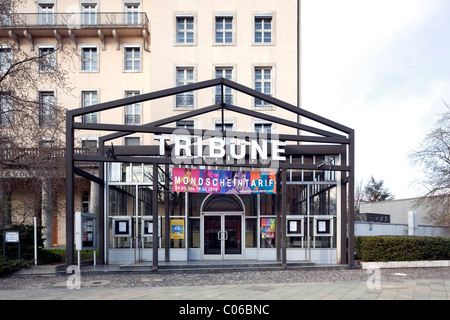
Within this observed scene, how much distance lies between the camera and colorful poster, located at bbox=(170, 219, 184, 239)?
58.4 feet

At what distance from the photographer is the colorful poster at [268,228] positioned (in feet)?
58.7

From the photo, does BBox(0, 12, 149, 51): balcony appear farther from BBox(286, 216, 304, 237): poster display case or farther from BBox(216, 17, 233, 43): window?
BBox(286, 216, 304, 237): poster display case

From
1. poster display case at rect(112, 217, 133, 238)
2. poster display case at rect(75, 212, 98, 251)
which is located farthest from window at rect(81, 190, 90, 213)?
poster display case at rect(75, 212, 98, 251)

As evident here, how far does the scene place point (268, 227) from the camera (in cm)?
1800

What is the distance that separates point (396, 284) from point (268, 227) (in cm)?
697

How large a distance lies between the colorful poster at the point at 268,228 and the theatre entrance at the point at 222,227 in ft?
2.95

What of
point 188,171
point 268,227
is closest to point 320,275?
point 268,227

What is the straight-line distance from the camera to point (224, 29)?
3075 centimetres

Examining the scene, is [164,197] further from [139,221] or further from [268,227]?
[268,227]

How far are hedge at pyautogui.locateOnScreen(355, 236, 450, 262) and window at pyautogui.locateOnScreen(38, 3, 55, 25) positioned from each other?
26.5 m

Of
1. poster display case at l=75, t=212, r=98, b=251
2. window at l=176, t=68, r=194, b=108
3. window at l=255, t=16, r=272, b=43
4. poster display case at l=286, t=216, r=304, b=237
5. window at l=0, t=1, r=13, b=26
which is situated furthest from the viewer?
window at l=255, t=16, r=272, b=43

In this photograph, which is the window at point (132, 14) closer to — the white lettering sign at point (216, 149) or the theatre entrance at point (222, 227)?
the theatre entrance at point (222, 227)

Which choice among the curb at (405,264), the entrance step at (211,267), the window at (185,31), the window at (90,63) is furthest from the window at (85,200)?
the curb at (405,264)

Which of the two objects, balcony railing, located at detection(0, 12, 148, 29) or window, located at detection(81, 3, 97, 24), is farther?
window, located at detection(81, 3, 97, 24)
